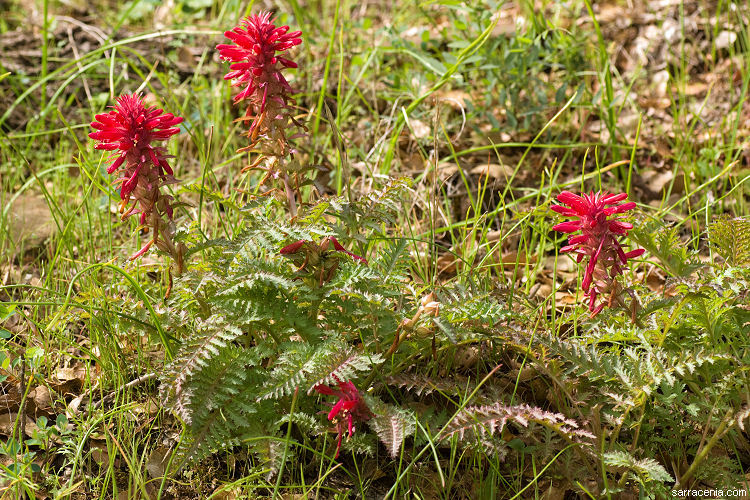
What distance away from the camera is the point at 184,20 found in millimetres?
4539

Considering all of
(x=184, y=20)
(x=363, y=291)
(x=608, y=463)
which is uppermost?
(x=184, y=20)

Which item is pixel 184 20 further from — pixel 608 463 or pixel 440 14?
pixel 608 463

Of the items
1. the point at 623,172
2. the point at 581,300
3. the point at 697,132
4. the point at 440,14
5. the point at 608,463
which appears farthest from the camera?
the point at 440,14

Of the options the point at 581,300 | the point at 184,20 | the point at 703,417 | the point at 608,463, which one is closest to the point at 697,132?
the point at 581,300

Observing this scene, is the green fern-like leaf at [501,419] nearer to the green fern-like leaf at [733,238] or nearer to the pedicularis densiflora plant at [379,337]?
the pedicularis densiflora plant at [379,337]

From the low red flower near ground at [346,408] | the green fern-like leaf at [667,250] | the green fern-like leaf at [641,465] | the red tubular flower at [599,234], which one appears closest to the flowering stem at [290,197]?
the low red flower near ground at [346,408]

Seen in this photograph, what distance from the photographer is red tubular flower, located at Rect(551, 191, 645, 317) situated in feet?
5.78

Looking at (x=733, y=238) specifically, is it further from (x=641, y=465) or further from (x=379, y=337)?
(x=379, y=337)

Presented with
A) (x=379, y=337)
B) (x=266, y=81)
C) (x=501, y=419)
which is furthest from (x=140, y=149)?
(x=501, y=419)

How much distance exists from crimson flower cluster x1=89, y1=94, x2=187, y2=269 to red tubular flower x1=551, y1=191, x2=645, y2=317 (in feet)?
3.23

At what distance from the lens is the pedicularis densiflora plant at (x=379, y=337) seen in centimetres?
174

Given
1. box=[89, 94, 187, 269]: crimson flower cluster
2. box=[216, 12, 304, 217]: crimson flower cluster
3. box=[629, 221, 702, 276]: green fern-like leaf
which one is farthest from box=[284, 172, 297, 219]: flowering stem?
box=[629, 221, 702, 276]: green fern-like leaf

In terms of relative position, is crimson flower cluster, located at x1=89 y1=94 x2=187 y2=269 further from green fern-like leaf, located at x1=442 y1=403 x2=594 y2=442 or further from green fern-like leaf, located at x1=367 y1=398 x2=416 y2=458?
green fern-like leaf, located at x1=442 y1=403 x2=594 y2=442

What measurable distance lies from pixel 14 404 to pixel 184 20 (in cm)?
303
